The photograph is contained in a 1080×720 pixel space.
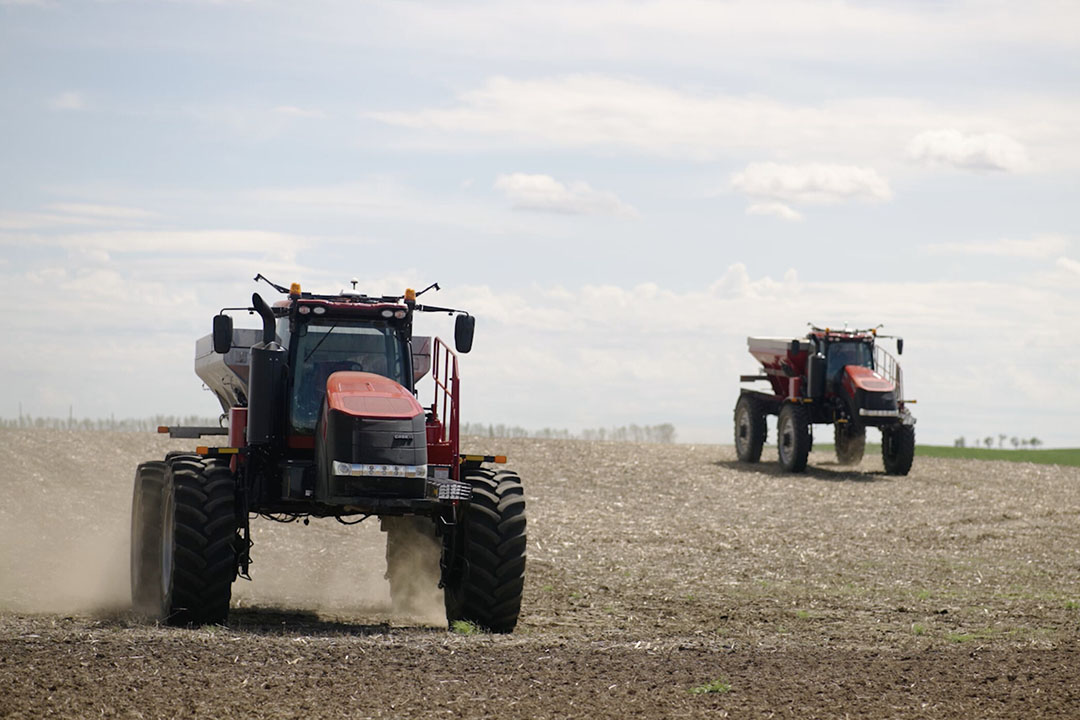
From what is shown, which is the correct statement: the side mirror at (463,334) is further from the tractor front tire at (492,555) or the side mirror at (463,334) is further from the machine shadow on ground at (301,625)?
the machine shadow on ground at (301,625)

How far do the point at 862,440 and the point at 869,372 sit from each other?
3.16 meters

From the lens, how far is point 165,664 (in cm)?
1063

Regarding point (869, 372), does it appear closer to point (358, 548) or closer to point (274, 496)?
point (358, 548)

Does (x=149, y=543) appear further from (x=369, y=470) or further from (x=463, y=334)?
(x=463, y=334)

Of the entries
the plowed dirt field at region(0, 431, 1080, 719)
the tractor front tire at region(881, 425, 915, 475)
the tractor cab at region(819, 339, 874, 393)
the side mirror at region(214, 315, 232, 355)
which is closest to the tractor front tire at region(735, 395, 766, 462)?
the plowed dirt field at region(0, 431, 1080, 719)

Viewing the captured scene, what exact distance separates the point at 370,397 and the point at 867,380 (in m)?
21.5

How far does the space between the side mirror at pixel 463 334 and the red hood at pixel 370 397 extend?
2.85ft

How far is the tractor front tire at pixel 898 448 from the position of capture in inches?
1303

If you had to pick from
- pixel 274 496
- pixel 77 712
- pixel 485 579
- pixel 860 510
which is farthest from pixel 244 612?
pixel 860 510

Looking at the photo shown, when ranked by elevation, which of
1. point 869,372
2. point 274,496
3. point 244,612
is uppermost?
point 869,372

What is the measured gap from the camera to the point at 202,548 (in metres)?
13.0

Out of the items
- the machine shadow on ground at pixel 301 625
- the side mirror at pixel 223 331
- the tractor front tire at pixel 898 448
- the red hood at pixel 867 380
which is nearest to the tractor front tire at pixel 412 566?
the machine shadow on ground at pixel 301 625

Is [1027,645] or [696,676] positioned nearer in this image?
[696,676]

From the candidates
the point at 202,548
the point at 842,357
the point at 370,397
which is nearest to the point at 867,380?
the point at 842,357
